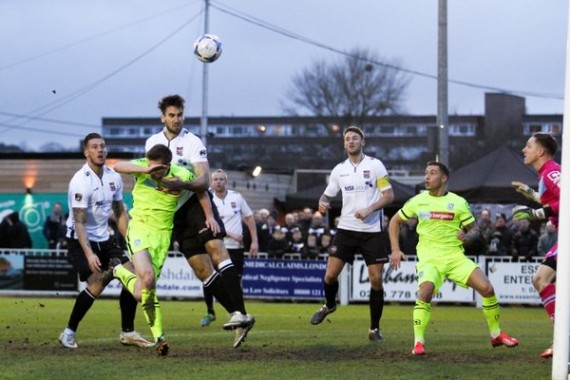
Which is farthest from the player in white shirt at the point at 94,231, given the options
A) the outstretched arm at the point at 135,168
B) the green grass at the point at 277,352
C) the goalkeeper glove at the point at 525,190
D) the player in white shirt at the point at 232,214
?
the player in white shirt at the point at 232,214

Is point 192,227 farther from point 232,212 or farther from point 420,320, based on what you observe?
point 232,212

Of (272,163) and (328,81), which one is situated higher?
(328,81)

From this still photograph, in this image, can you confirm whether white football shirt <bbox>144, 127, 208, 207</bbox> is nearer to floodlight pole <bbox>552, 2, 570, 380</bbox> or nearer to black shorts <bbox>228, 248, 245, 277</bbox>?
floodlight pole <bbox>552, 2, 570, 380</bbox>

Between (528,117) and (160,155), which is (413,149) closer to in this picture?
(528,117)

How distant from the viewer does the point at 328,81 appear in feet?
203

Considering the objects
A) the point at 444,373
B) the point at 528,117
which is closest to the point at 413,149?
the point at 528,117

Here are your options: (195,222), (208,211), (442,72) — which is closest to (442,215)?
(208,211)

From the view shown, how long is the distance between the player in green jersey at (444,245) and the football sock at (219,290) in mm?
2048

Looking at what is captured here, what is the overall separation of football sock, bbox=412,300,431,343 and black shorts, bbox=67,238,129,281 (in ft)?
10.6

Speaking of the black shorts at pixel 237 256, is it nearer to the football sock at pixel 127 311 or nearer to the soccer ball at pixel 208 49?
the soccer ball at pixel 208 49

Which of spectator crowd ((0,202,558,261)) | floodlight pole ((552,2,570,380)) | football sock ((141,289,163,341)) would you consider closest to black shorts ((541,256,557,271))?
floodlight pole ((552,2,570,380))

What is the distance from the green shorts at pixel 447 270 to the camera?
41.4 ft

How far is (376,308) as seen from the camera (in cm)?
1430

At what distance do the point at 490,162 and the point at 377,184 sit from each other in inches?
623
